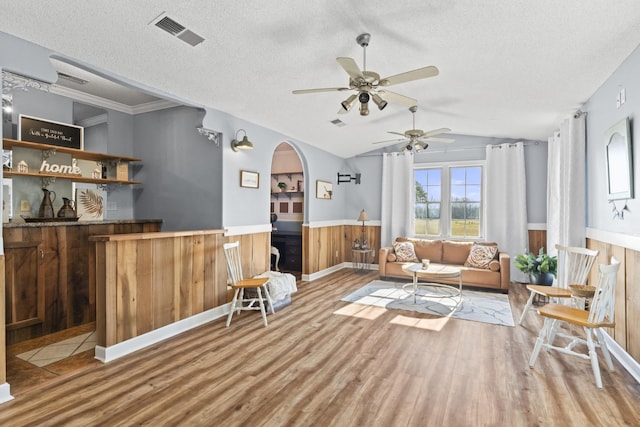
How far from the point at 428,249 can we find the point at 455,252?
48cm

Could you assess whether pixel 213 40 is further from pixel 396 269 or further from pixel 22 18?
pixel 396 269

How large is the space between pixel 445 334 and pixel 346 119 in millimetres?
3258

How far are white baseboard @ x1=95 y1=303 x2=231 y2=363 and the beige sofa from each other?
10.3 ft

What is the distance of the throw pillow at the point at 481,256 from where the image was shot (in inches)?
218

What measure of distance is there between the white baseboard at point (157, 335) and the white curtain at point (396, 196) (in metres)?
3.87

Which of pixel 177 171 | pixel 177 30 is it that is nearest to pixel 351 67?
pixel 177 30

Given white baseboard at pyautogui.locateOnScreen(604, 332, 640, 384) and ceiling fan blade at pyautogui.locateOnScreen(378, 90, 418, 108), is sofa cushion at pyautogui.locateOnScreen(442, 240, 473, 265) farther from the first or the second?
ceiling fan blade at pyautogui.locateOnScreen(378, 90, 418, 108)

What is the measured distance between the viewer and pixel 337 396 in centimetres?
238

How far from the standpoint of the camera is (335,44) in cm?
283

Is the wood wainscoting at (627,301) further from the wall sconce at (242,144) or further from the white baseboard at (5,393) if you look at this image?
the white baseboard at (5,393)

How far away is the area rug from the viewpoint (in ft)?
13.8

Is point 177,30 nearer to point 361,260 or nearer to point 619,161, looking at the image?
point 619,161

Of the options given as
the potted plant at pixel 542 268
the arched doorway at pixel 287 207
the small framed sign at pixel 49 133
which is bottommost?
the potted plant at pixel 542 268

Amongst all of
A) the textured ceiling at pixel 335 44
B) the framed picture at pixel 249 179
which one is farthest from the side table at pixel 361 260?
the textured ceiling at pixel 335 44
